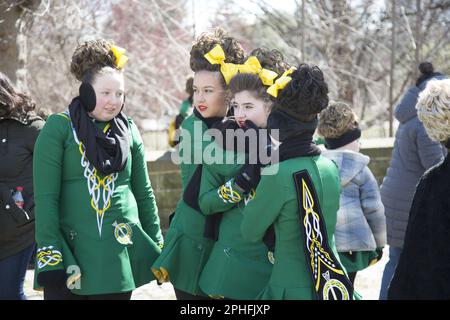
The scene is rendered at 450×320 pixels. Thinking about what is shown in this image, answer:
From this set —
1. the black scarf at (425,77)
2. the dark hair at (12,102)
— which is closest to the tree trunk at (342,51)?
the black scarf at (425,77)

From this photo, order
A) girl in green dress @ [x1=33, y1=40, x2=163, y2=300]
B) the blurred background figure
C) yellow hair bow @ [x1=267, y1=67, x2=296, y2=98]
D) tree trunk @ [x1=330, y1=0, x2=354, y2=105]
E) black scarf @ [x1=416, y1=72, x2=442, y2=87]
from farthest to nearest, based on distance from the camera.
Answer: tree trunk @ [x1=330, y1=0, x2=354, y2=105] → the blurred background figure → black scarf @ [x1=416, y1=72, x2=442, y2=87] → girl in green dress @ [x1=33, y1=40, x2=163, y2=300] → yellow hair bow @ [x1=267, y1=67, x2=296, y2=98]

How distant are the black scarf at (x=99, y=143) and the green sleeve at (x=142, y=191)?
0.58 feet

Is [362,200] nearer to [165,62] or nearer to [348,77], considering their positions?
[348,77]

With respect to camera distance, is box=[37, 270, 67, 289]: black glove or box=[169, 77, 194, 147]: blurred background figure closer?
box=[37, 270, 67, 289]: black glove

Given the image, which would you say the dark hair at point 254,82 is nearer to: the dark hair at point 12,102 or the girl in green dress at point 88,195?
the girl in green dress at point 88,195

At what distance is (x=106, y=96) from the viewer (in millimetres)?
3518

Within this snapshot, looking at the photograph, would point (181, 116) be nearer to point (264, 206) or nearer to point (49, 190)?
point (49, 190)

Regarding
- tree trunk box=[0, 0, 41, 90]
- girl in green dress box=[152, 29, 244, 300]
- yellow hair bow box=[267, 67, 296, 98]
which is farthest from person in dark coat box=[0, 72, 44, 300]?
tree trunk box=[0, 0, 41, 90]

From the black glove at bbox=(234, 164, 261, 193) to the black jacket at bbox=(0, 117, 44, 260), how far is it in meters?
1.62

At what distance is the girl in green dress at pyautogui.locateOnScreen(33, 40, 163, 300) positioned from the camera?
3381mm

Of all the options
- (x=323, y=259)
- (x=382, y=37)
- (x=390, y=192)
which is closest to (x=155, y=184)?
(x=390, y=192)

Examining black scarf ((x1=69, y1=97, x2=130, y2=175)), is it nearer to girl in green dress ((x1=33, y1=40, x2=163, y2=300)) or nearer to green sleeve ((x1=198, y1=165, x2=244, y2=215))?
girl in green dress ((x1=33, y1=40, x2=163, y2=300))

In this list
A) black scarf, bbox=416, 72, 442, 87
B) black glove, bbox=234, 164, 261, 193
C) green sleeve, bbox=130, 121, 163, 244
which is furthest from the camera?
black scarf, bbox=416, 72, 442, 87

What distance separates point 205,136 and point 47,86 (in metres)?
9.38
